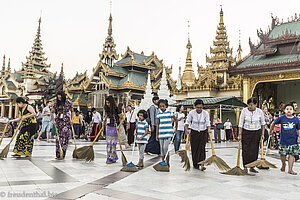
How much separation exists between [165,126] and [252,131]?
5.93 ft

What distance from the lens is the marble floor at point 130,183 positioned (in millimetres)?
3852

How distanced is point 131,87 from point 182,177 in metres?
25.1

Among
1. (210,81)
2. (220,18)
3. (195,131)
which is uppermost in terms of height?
(220,18)

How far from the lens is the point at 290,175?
5723mm

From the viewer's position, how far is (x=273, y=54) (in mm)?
19016

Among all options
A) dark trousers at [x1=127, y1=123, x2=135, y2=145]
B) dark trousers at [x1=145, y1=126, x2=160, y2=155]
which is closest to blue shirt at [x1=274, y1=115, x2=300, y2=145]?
dark trousers at [x1=145, y1=126, x2=160, y2=155]

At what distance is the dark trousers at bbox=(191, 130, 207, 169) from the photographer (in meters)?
6.31

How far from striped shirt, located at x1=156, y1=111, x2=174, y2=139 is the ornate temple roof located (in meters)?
13.6

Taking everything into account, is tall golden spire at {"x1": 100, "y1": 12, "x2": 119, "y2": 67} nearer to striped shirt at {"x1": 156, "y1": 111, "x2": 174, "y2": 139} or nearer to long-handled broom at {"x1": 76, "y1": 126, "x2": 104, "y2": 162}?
long-handled broom at {"x1": 76, "y1": 126, "x2": 104, "y2": 162}

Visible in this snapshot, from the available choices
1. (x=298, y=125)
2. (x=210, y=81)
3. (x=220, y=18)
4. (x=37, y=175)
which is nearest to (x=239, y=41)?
(x=220, y=18)

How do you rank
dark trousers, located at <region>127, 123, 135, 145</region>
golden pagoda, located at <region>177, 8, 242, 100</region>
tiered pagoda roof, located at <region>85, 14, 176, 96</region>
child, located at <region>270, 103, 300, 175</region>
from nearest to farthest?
child, located at <region>270, 103, 300, 175</region>, dark trousers, located at <region>127, 123, 135, 145</region>, golden pagoda, located at <region>177, 8, 242, 100</region>, tiered pagoda roof, located at <region>85, 14, 176, 96</region>

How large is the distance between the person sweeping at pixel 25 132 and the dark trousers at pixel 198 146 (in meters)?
4.14

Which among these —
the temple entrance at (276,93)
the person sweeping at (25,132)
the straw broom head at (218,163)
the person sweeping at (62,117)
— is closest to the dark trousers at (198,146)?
the straw broom head at (218,163)

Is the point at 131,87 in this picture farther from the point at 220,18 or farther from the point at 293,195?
the point at 293,195
